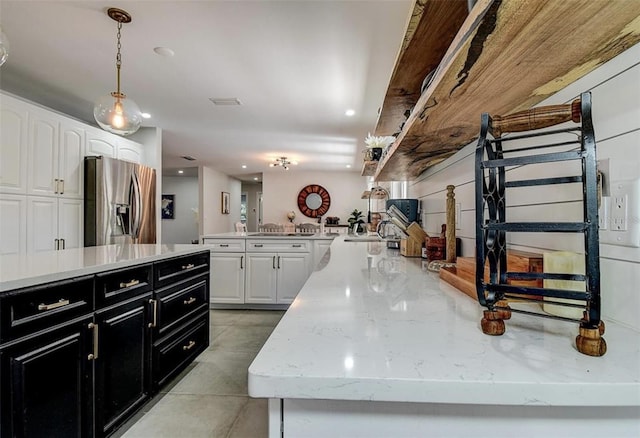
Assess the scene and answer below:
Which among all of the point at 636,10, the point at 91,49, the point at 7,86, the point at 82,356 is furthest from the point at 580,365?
the point at 7,86

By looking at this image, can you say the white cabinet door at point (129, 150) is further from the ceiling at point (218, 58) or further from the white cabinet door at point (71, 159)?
the white cabinet door at point (71, 159)

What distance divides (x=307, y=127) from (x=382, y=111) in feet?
9.19

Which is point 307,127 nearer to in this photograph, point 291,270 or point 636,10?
point 291,270

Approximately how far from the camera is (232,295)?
3934 millimetres

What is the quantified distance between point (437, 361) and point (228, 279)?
12.2 feet

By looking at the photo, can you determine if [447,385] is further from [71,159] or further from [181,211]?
[181,211]

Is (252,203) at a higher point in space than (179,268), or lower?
higher

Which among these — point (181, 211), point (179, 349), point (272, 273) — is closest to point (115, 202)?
point (272, 273)

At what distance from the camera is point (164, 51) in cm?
244

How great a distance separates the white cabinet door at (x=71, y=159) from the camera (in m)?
3.18

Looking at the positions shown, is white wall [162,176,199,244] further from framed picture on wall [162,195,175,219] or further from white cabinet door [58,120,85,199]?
white cabinet door [58,120,85,199]

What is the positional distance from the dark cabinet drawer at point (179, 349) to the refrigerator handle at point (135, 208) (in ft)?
6.51

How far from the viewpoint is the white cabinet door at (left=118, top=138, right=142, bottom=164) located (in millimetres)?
4004

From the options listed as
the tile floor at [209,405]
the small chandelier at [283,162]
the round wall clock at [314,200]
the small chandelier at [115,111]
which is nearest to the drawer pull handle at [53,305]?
the tile floor at [209,405]
